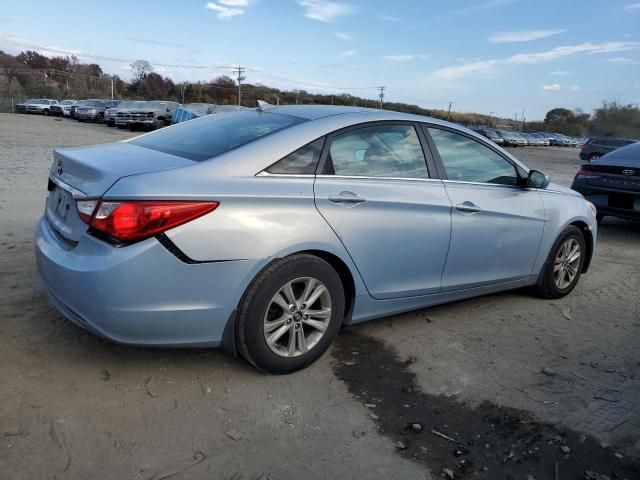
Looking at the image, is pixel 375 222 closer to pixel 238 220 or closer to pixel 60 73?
pixel 238 220

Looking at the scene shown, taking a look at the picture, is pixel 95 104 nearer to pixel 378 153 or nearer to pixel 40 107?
pixel 40 107

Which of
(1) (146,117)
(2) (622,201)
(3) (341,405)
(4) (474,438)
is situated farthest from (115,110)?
(4) (474,438)

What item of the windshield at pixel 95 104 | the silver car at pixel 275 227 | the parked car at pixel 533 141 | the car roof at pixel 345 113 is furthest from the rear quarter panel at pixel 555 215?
the parked car at pixel 533 141

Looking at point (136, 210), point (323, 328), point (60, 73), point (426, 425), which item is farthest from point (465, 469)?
point (60, 73)

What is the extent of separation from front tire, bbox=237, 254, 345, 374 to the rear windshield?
2.58 feet

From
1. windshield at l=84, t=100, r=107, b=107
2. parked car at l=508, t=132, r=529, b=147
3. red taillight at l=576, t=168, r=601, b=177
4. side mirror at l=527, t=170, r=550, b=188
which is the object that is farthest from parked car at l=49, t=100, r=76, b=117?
side mirror at l=527, t=170, r=550, b=188

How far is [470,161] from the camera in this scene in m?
4.05

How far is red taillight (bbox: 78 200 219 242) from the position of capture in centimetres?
259

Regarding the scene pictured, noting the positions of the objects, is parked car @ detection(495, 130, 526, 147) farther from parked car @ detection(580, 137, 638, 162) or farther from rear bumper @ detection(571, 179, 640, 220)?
rear bumper @ detection(571, 179, 640, 220)

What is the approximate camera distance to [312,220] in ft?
9.93

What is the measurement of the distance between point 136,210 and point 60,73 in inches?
3333

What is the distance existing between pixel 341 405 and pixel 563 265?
2.87 m

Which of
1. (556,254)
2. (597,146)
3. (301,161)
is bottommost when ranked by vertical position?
(556,254)

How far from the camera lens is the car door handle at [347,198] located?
10.3ft
